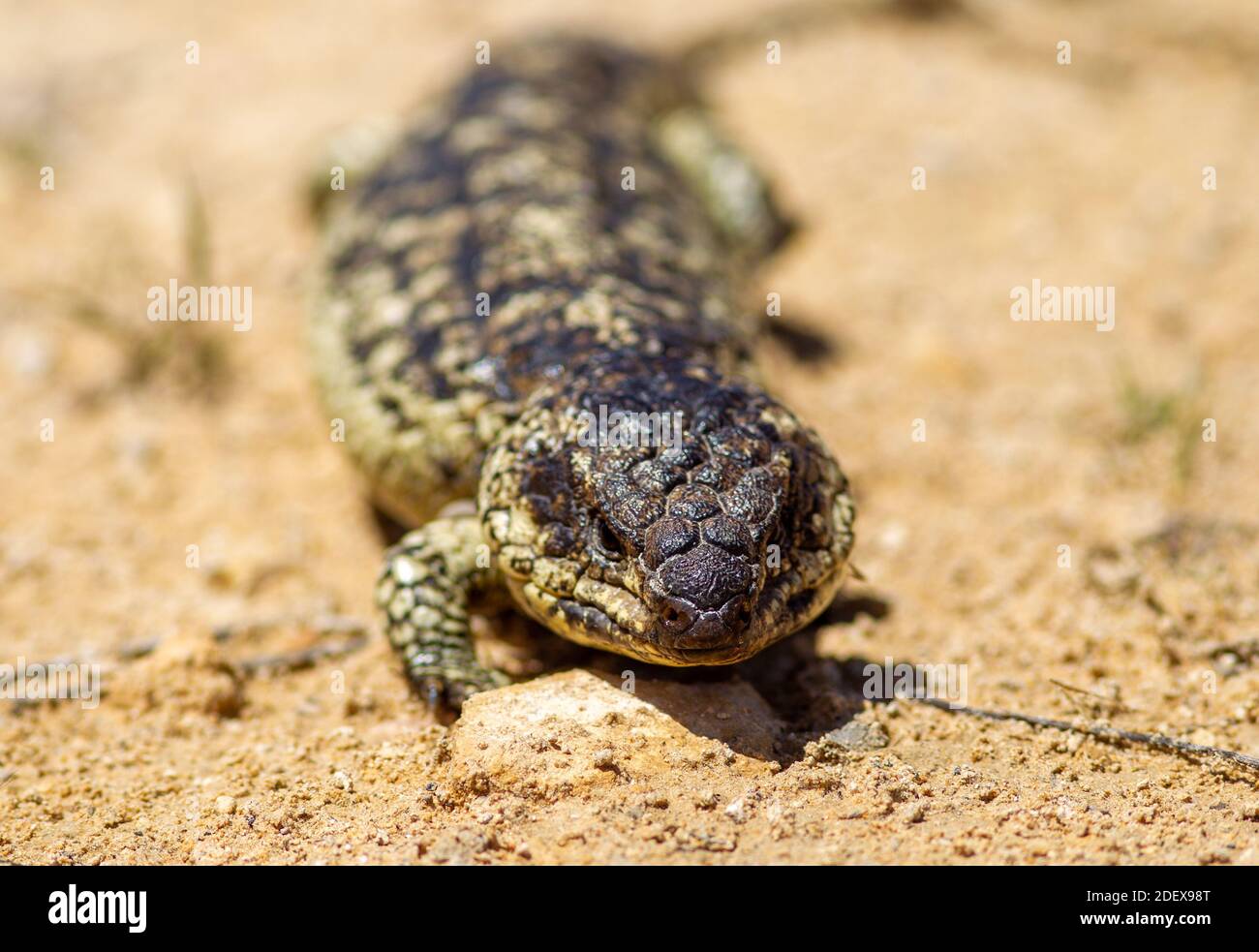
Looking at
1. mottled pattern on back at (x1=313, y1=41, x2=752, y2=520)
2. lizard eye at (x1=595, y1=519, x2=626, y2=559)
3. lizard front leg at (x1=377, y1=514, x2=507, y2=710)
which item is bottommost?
lizard front leg at (x1=377, y1=514, x2=507, y2=710)

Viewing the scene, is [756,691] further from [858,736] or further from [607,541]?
[607,541]

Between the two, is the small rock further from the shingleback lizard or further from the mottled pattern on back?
the mottled pattern on back

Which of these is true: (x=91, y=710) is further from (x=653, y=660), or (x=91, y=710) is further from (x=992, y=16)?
(x=992, y=16)

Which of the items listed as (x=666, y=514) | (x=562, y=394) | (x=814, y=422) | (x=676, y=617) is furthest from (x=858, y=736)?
(x=814, y=422)

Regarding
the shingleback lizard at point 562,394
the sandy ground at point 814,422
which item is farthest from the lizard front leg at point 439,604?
the sandy ground at point 814,422

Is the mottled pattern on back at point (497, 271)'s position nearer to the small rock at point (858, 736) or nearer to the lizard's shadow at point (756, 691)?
the lizard's shadow at point (756, 691)

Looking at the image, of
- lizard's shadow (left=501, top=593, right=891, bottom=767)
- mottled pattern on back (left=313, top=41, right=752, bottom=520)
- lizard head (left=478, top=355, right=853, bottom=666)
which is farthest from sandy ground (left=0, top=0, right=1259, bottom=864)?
mottled pattern on back (left=313, top=41, right=752, bottom=520)
